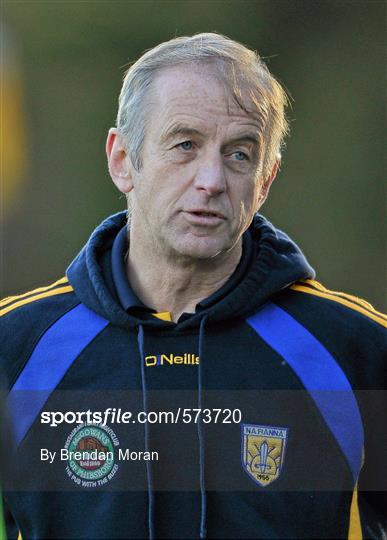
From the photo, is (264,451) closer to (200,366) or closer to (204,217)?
(200,366)

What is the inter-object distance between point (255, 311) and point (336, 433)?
402mm

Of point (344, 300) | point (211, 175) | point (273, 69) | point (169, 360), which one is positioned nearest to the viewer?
point (211, 175)

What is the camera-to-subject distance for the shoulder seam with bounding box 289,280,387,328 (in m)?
3.41

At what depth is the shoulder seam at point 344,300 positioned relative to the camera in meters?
3.41

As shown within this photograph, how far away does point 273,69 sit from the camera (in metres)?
12.0

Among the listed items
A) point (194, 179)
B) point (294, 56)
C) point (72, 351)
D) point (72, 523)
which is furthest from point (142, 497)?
point (294, 56)

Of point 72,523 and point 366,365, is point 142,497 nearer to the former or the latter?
point 72,523

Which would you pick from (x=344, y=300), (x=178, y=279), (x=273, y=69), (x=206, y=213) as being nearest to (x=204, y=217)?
(x=206, y=213)

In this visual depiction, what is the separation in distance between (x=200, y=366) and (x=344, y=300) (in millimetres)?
467

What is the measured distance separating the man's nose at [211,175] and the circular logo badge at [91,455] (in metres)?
0.72

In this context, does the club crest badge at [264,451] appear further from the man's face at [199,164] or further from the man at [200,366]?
the man's face at [199,164]

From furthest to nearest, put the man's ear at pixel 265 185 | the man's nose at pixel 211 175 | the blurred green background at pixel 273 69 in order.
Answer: the blurred green background at pixel 273 69, the man's ear at pixel 265 185, the man's nose at pixel 211 175

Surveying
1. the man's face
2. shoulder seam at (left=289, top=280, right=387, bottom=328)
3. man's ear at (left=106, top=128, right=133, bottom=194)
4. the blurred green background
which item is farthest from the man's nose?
the blurred green background

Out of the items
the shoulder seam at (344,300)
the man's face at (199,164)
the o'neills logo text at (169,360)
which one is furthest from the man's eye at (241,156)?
the o'neills logo text at (169,360)
